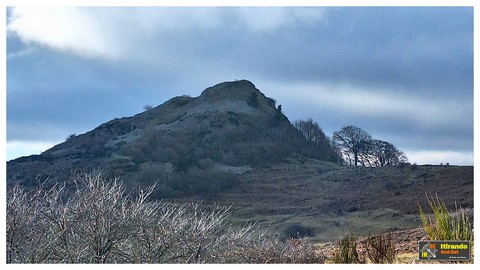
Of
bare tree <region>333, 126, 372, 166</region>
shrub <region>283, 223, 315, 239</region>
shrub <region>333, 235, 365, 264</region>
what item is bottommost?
shrub <region>333, 235, 365, 264</region>

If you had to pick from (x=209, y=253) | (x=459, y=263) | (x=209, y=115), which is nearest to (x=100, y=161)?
(x=209, y=115)

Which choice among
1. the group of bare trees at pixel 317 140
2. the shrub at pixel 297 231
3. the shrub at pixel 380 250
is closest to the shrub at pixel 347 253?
the shrub at pixel 380 250

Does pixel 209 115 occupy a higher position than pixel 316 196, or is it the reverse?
pixel 209 115

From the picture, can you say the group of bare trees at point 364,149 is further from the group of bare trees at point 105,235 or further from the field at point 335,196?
the group of bare trees at point 105,235

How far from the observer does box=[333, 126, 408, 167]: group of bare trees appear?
1204cm

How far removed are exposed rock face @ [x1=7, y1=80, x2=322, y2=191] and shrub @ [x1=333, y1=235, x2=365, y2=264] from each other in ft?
8.34

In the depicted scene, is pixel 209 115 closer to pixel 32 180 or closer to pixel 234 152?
pixel 234 152

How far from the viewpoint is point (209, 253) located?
10539mm
